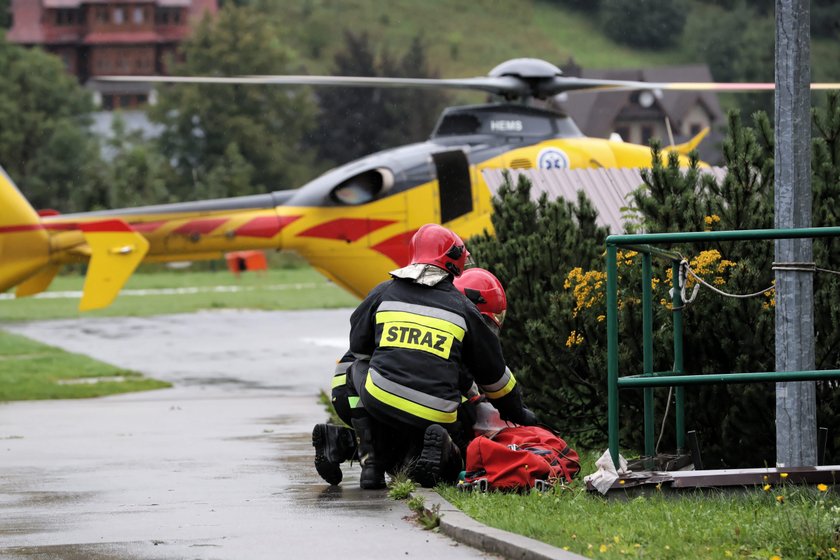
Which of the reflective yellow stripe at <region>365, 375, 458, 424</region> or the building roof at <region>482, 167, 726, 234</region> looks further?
the building roof at <region>482, 167, 726, 234</region>

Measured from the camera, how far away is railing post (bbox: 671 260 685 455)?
9367 millimetres

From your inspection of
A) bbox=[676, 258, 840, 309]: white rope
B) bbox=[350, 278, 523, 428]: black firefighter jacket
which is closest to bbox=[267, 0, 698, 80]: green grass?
bbox=[350, 278, 523, 428]: black firefighter jacket

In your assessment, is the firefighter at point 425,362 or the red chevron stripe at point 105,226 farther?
the red chevron stripe at point 105,226

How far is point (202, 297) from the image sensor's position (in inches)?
1720

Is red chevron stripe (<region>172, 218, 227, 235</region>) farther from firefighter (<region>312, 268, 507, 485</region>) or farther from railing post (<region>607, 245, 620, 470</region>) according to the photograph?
railing post (<region>607, 245, 620, 470</region>)

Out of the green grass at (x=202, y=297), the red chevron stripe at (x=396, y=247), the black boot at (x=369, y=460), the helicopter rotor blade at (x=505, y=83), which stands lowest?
the green grass at (x=202, y=297)

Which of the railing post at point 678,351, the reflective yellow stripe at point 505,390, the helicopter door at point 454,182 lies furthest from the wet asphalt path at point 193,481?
the helicopter door at point 454,182

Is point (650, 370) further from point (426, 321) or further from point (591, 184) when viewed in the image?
point (591, 184)

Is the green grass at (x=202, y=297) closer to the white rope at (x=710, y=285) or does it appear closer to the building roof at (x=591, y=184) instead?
the building roof at (x=591, y=184)

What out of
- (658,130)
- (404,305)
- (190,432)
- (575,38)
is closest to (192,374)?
(190,432)

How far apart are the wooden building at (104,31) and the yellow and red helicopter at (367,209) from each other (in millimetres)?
111886

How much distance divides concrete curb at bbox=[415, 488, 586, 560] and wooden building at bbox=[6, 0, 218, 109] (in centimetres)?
12510

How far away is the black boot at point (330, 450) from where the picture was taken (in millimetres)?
9867

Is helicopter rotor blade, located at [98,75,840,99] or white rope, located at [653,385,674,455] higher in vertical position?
helicopter rotor blade, located at [98,75,840,99]
